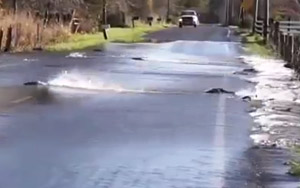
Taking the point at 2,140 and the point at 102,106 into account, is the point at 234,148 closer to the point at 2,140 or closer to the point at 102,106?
the point at 2,140

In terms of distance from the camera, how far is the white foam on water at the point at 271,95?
48.8 feet

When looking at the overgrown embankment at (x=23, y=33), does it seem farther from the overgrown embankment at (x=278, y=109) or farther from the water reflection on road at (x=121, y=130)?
the overgrown embankment at (x=278, y=109)

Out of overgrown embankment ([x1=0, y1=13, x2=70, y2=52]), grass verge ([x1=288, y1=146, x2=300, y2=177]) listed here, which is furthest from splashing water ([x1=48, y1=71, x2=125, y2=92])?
overgrown embankment ([x1=0, y1=13, x2=70, y2=52])

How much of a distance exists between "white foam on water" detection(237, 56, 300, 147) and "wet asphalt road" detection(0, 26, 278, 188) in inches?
13.1

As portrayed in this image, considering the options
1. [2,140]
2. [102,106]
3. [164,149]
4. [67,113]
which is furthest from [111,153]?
[102,106]

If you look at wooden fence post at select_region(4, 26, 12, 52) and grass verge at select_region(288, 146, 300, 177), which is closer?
grass verge at select_region(288, 146, 300, 177)

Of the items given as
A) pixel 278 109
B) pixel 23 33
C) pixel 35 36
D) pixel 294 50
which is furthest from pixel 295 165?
pixel 35 36

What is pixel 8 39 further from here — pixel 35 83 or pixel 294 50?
pixel 35 83

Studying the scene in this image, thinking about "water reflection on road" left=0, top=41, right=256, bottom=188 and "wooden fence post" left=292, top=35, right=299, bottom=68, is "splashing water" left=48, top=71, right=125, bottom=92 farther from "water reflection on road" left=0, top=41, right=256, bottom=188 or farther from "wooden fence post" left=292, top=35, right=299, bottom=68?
"wooden fence post" left=292, top=35, right=299, bottom=68

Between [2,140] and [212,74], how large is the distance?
51.4 feet

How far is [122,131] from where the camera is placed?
14.0 m

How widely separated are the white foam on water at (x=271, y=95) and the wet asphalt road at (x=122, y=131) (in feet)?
1.09

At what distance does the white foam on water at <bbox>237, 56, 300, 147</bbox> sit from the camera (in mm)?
14868

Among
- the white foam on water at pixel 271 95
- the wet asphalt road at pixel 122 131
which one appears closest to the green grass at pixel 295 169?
the wet asphalt road at pixel 122 131
